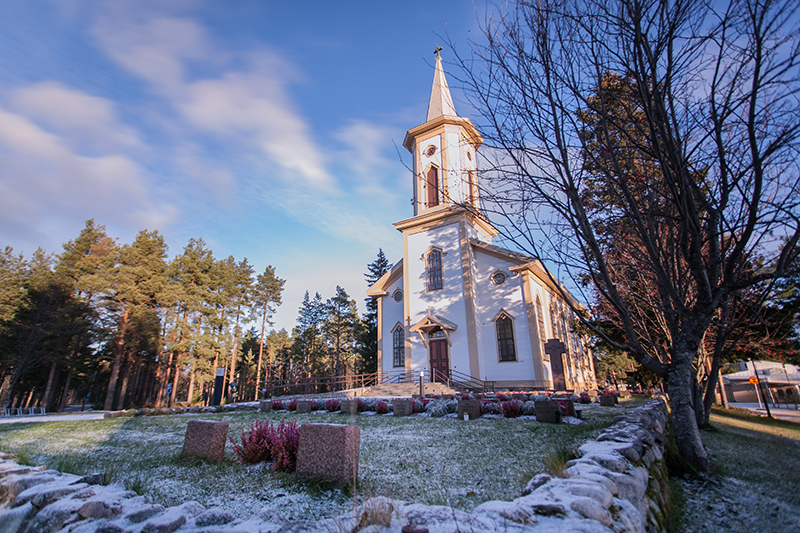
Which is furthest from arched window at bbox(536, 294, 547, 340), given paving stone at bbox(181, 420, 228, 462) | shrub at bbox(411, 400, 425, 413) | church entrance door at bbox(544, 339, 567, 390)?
paving stone at bbox(181, 420, 228, 462)

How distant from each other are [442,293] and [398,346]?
14.8ft

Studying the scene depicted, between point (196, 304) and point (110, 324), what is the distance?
19.6ft

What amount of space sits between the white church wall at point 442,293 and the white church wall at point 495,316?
1091 millimetres

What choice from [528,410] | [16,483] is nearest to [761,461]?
[528,410]

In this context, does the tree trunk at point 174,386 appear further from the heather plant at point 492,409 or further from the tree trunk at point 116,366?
the heather plant at point 492,409

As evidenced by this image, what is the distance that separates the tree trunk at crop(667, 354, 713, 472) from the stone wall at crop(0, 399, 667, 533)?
1884mm

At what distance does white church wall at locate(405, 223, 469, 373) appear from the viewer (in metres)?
20.3

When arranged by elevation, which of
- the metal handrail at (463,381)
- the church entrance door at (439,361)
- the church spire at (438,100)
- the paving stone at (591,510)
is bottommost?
the paving stone at (591,510)

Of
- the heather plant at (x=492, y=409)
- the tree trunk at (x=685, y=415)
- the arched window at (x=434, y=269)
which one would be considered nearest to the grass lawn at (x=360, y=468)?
the tree trunk at (x=685, y=415)

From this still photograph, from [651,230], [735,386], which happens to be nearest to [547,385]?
[651,230]

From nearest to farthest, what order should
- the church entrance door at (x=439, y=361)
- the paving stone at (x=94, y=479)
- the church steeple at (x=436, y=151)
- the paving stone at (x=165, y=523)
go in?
1. the paving stone at (x=165, y=523)
2. the paving stone at (x=94, y=479)
3. the church entrance door at (x=439, y=361)
4. the church steeple at (x=436, y=151)

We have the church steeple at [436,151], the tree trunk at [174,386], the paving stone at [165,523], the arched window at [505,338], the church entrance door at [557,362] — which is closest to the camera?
the paving stone at [165,523]

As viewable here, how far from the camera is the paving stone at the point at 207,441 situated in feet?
14.6

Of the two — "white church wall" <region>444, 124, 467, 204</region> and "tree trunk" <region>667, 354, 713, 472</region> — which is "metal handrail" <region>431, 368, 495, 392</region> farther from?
"tree trunk" <region>667, 354, 713, 472</region>
